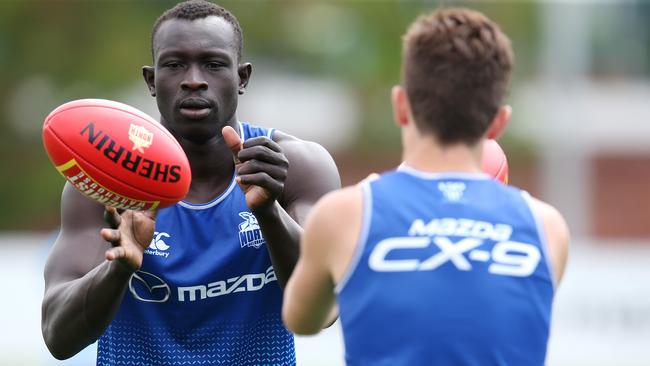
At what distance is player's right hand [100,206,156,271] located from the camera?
4.32 meters

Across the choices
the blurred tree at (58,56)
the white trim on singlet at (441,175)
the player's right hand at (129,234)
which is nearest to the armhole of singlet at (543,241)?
the white trim on singlet at (441,175)

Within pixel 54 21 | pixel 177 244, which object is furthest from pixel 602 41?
pixel 177 244

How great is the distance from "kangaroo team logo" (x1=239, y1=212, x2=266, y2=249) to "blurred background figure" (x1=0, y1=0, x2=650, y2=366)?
28.1 ft

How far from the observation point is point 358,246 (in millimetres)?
3463

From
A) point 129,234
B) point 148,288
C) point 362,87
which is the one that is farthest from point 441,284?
point 362,87

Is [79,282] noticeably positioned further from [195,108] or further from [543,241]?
[543,241]

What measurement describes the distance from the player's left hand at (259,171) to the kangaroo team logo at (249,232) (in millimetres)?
610

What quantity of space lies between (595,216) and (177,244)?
72.0 feet

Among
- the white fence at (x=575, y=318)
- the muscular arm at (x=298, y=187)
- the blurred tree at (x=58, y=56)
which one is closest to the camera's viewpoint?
the muscular arm at (x=298, y=187)

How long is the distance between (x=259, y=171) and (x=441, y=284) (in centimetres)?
123

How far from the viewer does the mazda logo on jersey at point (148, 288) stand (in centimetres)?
514

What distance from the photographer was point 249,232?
5191 millimetres

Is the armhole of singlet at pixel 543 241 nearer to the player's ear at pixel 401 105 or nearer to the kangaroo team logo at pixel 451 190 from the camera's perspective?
the kangaroo team logo at pixel 451 190

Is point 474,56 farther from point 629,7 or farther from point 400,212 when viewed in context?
point 629,7
